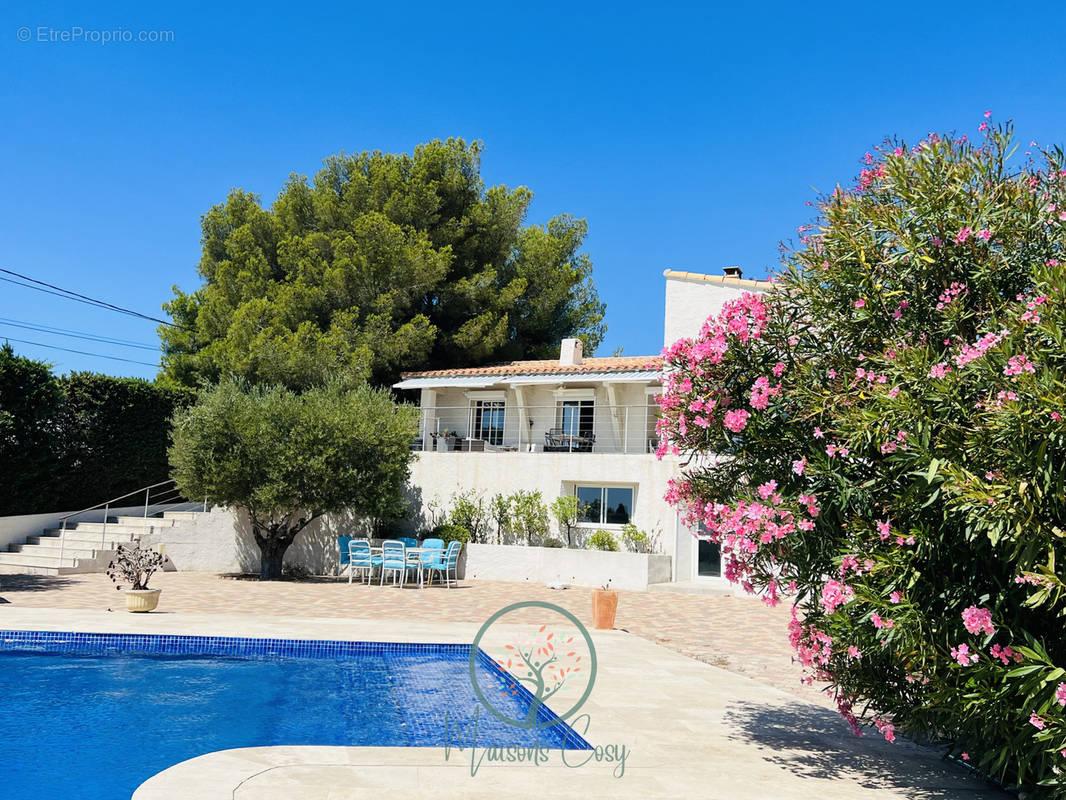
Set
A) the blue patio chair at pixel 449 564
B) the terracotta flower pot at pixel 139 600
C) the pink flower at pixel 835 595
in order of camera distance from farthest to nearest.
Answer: the blue patio chair at pixel 449 564
the terracotta flower pot at pixel 139 600
the pink flower at pixel 835 595

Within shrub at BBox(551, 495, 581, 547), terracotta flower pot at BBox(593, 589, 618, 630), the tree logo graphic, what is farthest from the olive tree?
terracotta flower pot at BBox(593, 589, 618, 630)

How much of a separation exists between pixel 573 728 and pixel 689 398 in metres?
3.29

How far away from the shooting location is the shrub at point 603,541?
866 inches

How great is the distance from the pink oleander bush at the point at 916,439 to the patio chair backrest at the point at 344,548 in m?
16.4

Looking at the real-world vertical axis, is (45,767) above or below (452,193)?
below

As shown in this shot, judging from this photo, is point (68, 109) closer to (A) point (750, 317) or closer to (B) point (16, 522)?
(B) point (16, 522)

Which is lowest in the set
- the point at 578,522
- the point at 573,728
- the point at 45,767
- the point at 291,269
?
the point at 45,767

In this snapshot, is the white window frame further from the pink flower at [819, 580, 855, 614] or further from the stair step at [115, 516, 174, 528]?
the pink flower at [819, 580, 855, 614]

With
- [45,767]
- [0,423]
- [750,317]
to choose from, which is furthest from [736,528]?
[0,423]

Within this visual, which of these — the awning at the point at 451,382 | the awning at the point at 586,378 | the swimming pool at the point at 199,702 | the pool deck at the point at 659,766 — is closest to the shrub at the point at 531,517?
the awning at the point at 586,378

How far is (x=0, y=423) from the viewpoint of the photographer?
17.7 m

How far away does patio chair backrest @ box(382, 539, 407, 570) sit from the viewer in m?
19.7

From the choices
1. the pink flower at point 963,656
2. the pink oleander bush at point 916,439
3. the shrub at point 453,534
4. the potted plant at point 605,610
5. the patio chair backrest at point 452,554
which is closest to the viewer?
the pink oleander bush at point 916,439

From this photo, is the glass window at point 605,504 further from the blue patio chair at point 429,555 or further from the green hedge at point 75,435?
the green hedge at point 75,435
